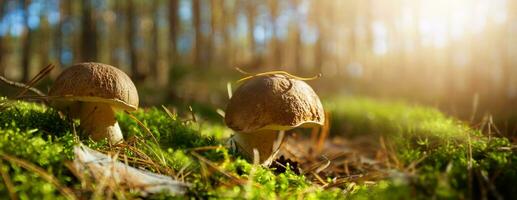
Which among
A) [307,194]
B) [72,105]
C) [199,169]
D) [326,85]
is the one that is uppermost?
[72,105]

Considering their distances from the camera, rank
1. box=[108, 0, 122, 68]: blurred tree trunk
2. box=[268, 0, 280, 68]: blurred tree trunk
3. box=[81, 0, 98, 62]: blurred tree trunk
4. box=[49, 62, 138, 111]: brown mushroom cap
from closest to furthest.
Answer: box=[49, 62, 138, 111]: brown mushroom cap → box=[81, 0, 98, 62]: blurred tree trunk → box=[108, 0, 122, 68]: blurred tree trunk → box=[268, 0, 280, 68]: blurred tree trunk

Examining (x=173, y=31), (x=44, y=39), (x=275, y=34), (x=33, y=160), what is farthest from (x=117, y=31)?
(x=33, y=160)

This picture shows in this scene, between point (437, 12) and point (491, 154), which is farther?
point (437, 12)

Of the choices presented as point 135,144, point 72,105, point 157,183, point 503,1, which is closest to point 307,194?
point 157,183

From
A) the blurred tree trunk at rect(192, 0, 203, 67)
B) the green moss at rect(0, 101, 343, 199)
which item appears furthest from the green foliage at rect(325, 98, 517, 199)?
the blurred tree trunk at rect(192, 0, 203, 67)

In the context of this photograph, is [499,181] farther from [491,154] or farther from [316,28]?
[316,28]

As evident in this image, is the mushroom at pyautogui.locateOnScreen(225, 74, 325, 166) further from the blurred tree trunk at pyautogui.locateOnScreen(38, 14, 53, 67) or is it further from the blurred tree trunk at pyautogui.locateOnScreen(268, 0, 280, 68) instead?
the blurred tree trunk at pyautogui.locateOnScreen(38, 14, 53, 67)

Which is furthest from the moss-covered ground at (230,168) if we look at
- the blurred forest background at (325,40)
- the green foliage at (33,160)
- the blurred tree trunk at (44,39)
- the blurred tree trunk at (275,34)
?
the blurred tree trunk at (44,39)
